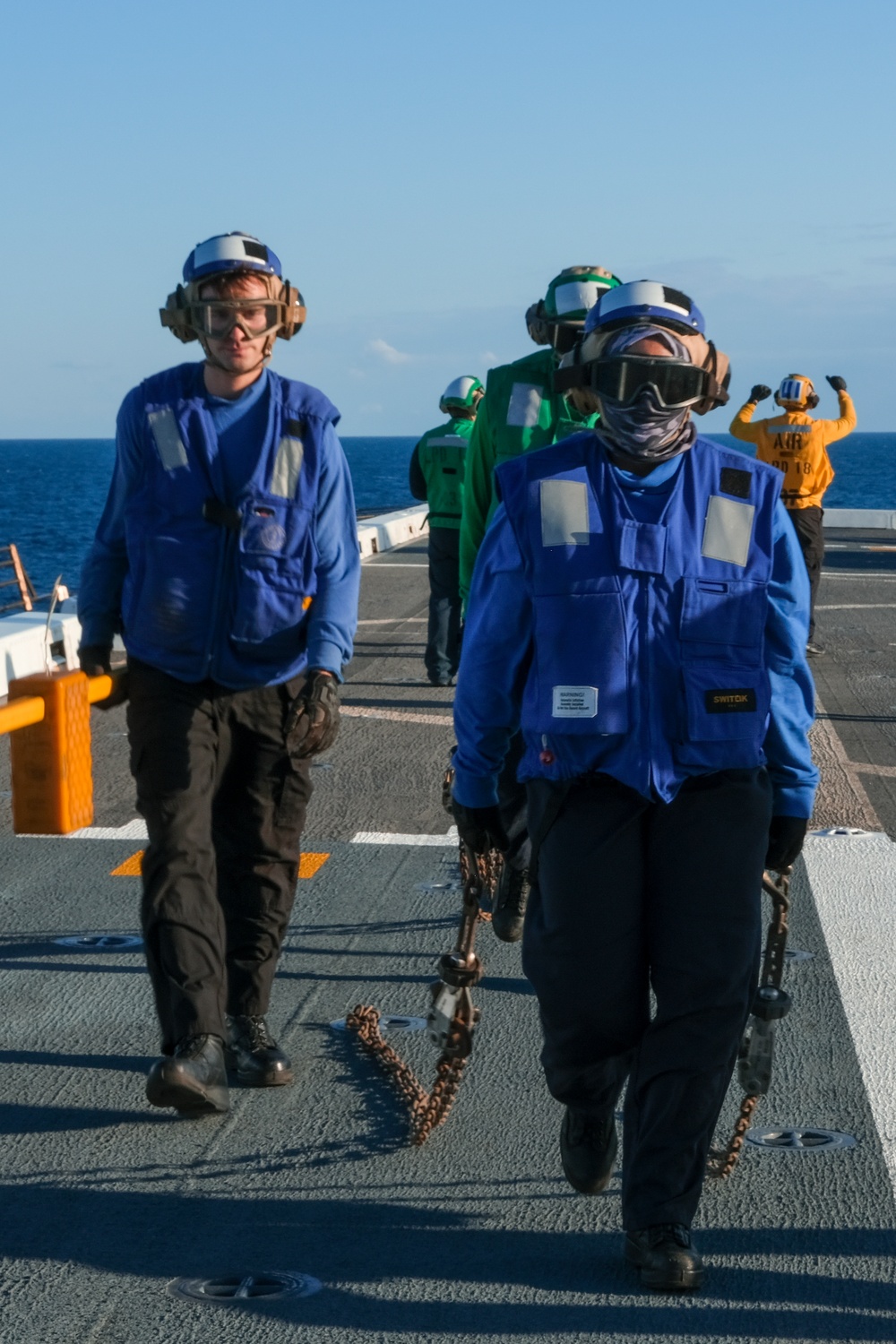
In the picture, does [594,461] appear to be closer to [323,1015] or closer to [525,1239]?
[525,1239]

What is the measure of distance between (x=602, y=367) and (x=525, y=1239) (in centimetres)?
192

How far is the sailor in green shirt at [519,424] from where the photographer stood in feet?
18.7

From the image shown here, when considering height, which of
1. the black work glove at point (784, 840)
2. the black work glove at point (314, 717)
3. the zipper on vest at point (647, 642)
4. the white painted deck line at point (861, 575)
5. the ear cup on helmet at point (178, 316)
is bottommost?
the white painted deck line at point (861, 575)

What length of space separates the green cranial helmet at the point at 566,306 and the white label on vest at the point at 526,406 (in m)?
0.17

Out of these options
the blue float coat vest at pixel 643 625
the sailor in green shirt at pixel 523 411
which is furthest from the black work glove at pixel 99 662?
the blue float coat vest at pixel 643 625

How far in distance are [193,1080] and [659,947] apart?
4.47 ft

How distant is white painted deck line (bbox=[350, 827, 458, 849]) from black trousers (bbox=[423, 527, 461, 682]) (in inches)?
190

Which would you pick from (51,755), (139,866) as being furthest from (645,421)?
(139,866)

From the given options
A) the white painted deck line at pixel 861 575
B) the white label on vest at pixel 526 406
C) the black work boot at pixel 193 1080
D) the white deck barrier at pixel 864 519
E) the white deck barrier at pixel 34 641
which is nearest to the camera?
the black work boot at pixel 193 1080

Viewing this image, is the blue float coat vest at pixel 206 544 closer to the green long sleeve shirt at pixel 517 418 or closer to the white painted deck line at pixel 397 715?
the green long sleeve shirt at pixel 517 418

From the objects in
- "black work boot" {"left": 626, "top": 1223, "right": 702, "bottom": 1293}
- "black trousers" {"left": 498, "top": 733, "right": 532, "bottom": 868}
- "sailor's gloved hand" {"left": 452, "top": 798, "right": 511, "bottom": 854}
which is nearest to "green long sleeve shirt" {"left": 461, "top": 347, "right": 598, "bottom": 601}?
"black trousers" {"left": 498, "top": 733, "right": 532, "bottom": 868}

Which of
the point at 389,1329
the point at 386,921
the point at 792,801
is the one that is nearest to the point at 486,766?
the point at 792,801

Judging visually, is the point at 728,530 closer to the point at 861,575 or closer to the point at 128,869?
the point at 128,869

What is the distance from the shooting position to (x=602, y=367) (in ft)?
12.3
